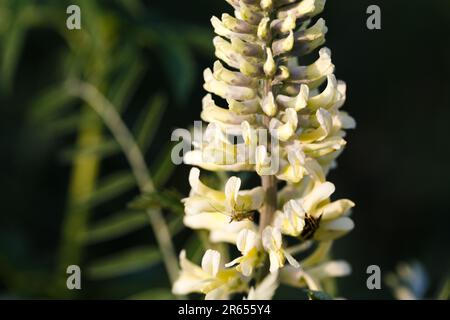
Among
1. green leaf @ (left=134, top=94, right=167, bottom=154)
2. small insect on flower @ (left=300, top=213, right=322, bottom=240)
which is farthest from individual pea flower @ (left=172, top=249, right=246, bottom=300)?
green leaf @ (left=134, top=94, right=167, bottom=154)

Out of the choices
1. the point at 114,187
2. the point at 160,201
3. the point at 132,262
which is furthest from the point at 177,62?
the point at 160,201

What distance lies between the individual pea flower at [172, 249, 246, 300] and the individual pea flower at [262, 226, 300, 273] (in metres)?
0.14

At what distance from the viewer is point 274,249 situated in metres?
2.26

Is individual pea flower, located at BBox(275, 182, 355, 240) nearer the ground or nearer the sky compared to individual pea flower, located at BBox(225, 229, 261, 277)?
nearer the sky

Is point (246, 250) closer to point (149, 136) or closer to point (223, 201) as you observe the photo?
point (223, 201)

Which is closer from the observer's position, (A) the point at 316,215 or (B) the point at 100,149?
(A) the point at 316,215

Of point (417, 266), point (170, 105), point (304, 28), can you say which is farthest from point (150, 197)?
point (170, 105)

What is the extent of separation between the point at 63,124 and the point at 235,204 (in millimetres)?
1821

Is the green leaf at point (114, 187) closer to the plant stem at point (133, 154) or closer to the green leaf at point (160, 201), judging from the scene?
the plant stem at point (133, 154)

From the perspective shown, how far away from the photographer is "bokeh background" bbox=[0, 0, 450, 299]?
3564mm

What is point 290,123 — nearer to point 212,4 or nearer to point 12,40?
point 12,40

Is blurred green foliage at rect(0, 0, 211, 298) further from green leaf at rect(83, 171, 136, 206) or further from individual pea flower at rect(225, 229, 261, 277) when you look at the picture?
individual pea flower at rect(225, 229, 261, 277)

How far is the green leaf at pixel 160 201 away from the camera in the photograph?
2393 millimetres

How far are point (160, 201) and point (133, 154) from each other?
0.91 meters
